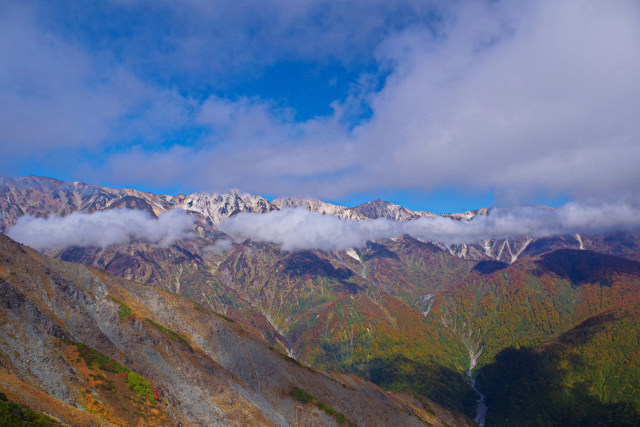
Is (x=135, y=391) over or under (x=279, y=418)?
over

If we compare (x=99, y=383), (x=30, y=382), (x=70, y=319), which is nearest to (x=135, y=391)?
(x=99, y=383)

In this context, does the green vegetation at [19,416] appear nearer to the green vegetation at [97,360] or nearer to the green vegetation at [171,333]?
the green vegetation at [97,360]

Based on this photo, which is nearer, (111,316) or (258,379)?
(111,316)

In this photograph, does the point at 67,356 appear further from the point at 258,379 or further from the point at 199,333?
the point at 258,379

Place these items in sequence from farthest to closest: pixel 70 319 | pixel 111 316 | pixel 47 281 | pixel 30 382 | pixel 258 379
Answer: pixel 258 379, pixel 111 316, pixel 47 281, pixel 70 319, pixel 30 382

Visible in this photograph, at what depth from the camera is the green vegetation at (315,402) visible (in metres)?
114

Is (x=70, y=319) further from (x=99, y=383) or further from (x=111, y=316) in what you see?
(x=99, y=383)

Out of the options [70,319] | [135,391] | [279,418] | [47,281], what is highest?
[47,281]

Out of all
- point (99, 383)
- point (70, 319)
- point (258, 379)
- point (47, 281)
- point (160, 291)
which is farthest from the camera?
point (160, 291)

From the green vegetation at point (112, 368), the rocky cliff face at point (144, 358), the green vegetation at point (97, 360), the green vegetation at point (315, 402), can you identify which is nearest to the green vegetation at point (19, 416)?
the rocky cliff face at point (144, 358)

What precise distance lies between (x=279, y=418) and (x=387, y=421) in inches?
2118

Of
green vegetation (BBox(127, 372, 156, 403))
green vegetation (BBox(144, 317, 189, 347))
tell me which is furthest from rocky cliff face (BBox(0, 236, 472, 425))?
green vegetation (BBox(144, 317, 189, 347))

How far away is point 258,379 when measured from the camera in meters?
123

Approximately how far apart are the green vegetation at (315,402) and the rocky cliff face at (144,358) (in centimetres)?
42
